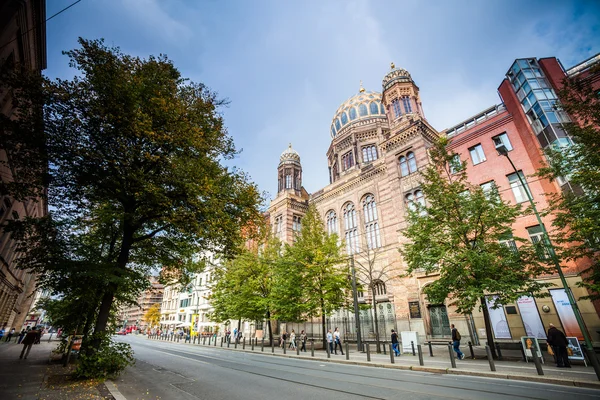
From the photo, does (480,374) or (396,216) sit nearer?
(480,374)

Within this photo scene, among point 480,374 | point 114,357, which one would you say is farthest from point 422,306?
point 114,357

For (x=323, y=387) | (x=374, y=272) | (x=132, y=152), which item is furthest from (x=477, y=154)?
(x=132, y=152)

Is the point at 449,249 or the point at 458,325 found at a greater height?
the point at 449,249

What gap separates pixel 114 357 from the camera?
908 centimetres

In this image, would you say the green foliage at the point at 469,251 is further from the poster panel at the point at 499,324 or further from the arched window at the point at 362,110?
the arched window at the point at 362,110

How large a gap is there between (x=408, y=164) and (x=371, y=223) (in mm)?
7804

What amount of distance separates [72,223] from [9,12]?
720 centimetres

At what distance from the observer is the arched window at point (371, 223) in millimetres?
29562

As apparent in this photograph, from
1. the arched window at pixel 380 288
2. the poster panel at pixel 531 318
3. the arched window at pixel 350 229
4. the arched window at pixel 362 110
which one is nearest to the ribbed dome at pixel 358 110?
the arched window at pixel 362 110

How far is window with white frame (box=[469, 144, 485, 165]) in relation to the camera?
75.2ft

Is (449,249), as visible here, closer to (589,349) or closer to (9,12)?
(589,349)

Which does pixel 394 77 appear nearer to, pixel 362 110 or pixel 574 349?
pixel 362 110

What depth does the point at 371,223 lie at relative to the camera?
102ft

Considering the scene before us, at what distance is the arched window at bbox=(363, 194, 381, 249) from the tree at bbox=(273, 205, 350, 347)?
7.34 metres
